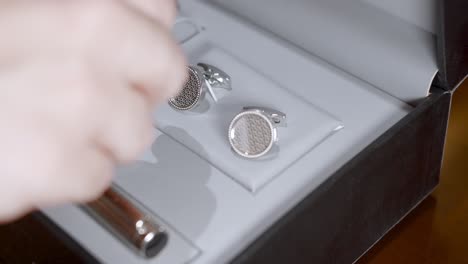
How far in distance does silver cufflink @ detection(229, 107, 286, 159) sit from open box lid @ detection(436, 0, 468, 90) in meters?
0.14

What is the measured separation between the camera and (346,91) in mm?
652

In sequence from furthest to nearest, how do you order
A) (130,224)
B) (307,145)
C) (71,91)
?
(307,145), (130,224), (71,91)

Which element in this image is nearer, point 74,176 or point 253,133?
point 74,176

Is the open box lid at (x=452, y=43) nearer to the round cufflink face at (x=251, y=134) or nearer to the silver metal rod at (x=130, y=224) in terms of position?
the round cufflink face at (x=251, y=134)

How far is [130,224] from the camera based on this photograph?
50cm

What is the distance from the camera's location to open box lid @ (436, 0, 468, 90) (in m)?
0.55

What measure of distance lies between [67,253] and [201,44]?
27 cm

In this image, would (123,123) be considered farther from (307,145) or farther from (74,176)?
(307,145)

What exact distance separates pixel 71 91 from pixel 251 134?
1.17ft

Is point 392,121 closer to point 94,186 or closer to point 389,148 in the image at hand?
point 389,148

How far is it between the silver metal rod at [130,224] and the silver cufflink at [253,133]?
0.10m

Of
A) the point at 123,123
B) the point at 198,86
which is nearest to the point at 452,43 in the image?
the point at 198,86

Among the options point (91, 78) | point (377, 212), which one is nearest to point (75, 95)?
point (91, 78)

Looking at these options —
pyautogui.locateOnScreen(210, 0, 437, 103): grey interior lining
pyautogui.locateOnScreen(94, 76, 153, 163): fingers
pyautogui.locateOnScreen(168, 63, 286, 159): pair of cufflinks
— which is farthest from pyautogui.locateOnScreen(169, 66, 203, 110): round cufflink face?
pyautogui.locateOnScreen(94, 76, 153, 163): fingers
